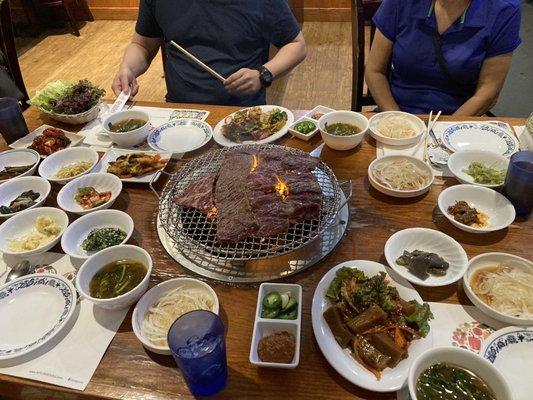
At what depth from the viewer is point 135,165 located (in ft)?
8.57

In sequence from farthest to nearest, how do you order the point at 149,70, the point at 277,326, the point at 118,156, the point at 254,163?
the point at 149,70 → the point at 118,156 → the point at 254,163 → the point at 277,326

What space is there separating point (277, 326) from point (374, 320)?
1.29 feet

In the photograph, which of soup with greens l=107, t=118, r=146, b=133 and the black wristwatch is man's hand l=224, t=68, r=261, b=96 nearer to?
the black wristwatch

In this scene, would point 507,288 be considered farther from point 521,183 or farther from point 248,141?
point 248,141

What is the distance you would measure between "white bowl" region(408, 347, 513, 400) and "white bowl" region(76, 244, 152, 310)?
116 cm

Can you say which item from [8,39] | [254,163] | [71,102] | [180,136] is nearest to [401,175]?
[254,163]

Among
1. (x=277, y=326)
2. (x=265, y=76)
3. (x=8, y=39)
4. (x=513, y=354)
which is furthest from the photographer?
(x=8, y=39)

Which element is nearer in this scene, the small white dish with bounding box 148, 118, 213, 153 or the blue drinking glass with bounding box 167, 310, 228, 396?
the blue drinking glass with bounding box 167, 310, 228, 396

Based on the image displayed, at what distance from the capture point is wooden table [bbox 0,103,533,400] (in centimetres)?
154

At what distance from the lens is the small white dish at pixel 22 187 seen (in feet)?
8.32

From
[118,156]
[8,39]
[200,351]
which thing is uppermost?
[8,39]

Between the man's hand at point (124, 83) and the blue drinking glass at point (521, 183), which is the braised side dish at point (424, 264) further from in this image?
the man's hand at point (124, 83)

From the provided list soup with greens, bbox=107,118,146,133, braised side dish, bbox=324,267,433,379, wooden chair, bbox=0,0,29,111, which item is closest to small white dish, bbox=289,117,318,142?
soup with greens, bbox=107,118,146,133

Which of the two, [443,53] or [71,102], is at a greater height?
[443,53]
